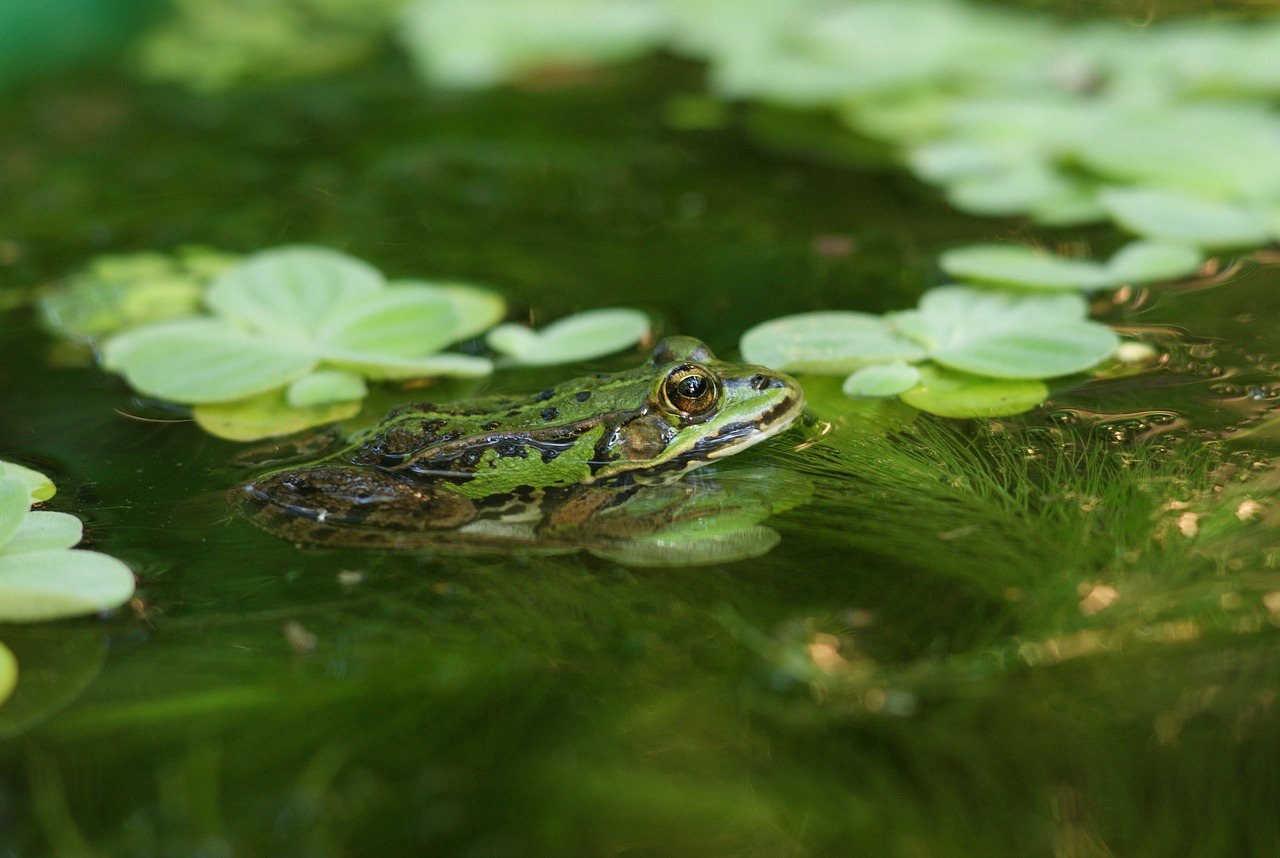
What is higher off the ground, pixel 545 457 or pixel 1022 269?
pixel 1022 269

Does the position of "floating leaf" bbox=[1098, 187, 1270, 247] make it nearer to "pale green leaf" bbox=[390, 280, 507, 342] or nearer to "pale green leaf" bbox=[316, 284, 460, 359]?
"pale green leaf" bbox=[390, 280, 507, 342]

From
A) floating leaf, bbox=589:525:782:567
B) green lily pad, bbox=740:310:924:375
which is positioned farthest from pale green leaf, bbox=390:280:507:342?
floating leaf, bbox=589:525:782:567

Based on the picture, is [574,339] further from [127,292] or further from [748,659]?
[127,292]

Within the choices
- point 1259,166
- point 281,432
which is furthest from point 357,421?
point 1259,166

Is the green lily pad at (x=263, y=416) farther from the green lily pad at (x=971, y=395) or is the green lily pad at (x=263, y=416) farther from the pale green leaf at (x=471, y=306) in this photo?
the green lily pad at (x=971, y=395)

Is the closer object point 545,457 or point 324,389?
point 545,457

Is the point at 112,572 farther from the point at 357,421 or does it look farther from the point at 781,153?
the point at 781,153

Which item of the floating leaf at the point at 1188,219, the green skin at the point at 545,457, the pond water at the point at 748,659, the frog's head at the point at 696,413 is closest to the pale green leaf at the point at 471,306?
the pond water at the point at 748,659

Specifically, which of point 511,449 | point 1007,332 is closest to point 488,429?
Answer: point 511,449
